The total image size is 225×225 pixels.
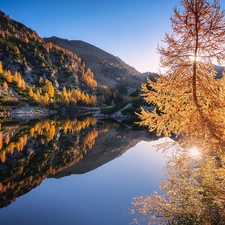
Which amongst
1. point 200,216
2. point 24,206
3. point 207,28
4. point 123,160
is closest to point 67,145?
point 123,160

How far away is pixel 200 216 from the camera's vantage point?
444 inches

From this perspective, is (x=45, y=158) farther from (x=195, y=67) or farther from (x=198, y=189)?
(x=195, y=67)

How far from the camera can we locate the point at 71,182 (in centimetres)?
2433

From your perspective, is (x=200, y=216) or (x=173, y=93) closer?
(x=173, y=93)

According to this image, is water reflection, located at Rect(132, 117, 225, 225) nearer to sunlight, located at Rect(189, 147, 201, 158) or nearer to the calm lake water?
sunlight, located at Rect(189, 147, 201, 158)

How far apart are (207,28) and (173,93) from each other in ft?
10.3

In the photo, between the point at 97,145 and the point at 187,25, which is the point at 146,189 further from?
the point at 97,145

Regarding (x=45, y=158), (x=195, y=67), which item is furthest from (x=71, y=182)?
(x=195, y=67)

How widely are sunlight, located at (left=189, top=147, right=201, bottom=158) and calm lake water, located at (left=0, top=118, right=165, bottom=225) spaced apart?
7215 mm

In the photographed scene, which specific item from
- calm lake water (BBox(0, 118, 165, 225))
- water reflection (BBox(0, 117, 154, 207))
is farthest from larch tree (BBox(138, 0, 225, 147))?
water reflection (BBox(0, 117, 154, 207))

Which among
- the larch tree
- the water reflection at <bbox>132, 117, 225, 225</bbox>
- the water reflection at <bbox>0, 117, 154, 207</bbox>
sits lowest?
the water reflection at <bbox>0, 117, 154, 207</bbox>

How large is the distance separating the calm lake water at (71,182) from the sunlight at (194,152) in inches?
284

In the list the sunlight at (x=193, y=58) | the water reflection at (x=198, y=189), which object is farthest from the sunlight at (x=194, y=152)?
the sunlight at (x=193, y=58)

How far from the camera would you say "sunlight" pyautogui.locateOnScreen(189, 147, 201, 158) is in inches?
416
